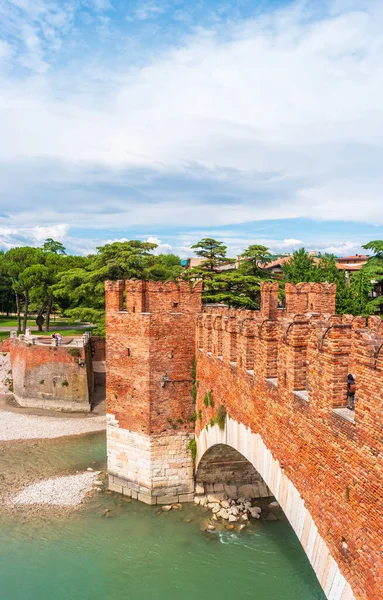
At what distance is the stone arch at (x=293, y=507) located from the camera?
17.9ft

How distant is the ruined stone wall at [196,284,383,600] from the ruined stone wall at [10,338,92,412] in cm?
1789

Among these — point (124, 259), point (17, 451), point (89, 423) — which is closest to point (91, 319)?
point (124, 259)

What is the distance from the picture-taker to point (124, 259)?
26.8 metres

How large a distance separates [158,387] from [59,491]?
18.0 feet

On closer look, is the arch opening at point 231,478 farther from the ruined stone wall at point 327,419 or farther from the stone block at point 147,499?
the ruined stone wall at point 327,419

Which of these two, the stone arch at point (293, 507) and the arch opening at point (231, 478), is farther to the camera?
the arch opening at point (231, 478)

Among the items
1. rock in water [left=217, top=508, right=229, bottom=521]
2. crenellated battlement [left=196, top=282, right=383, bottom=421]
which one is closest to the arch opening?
rock in water [left=217, top=508, right=229, bottom=521]

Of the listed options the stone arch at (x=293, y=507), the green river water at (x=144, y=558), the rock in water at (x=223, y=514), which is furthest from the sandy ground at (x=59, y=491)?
the stone arch at (x=293, y=507)

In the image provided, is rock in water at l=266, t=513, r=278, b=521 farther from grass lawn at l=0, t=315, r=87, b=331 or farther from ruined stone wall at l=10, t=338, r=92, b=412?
grass lawn at l=0, t=315, r=87, b=331

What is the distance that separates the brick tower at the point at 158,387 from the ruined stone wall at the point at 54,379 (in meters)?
11.6

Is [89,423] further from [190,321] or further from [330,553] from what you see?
[330,553]

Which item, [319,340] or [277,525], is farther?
[277,525]

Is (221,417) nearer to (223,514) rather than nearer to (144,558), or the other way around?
(223,514)

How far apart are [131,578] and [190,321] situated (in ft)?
23.4
